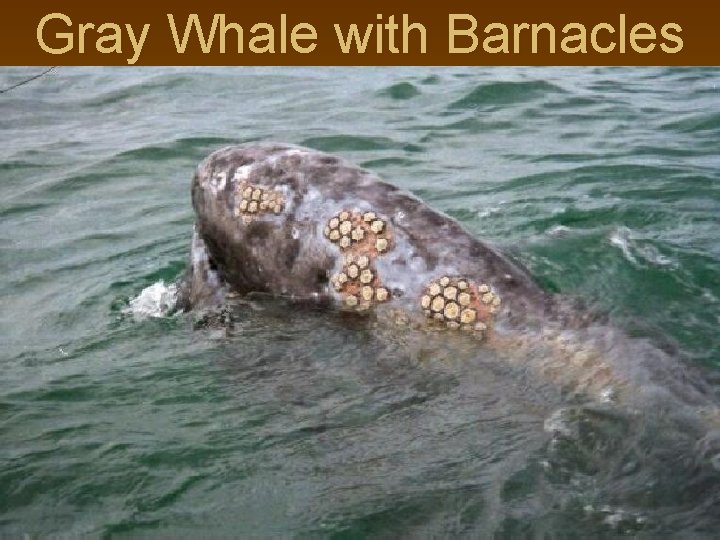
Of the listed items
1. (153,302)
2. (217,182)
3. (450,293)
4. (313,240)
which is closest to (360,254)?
(313,240)

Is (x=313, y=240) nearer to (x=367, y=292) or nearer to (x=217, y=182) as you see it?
(x=367, y=292)

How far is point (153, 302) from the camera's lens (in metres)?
6.59

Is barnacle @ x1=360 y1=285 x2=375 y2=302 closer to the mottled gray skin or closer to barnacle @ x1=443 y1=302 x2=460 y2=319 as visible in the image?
the mottled gray skin

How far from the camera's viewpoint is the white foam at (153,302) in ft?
20.7

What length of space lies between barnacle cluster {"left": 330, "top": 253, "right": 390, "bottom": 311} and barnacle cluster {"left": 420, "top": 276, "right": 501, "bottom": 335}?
0.83ft

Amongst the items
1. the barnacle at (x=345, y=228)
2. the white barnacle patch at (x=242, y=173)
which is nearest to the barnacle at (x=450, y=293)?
the barnacle at (x=345, y=228)

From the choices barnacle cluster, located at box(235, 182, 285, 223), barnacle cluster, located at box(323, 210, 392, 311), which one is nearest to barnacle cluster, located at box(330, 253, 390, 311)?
barnacle cluster, located at box(323, 210, 392, 311)

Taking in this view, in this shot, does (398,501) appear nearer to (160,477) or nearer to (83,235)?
(160,477)

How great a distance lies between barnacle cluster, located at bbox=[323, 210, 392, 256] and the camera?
5.26 m

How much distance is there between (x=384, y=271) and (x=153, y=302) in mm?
1996

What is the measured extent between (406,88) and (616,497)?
1057cm

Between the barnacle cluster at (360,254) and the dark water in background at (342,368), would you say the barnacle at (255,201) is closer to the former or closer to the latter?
the barnacle cluster at (360,254)

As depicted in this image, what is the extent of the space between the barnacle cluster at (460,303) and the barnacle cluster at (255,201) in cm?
100

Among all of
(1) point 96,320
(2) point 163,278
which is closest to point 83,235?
(2) point 163,278
